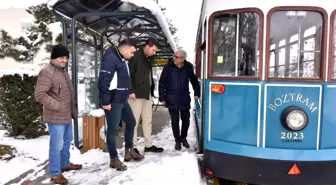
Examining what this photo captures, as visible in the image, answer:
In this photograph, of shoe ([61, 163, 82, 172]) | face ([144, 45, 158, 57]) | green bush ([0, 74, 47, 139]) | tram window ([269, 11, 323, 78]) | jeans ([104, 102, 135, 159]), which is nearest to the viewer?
tram window ([269, 11, 323, 78])

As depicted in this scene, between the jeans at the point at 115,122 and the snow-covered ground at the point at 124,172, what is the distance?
31 centimetres

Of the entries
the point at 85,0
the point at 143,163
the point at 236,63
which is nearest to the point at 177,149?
the point at 143,163

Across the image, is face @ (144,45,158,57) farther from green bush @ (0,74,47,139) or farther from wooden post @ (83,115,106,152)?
green bush @ (0,74,47,139)

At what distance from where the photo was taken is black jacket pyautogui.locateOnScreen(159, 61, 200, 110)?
507 cm

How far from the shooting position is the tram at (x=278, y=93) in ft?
11.6

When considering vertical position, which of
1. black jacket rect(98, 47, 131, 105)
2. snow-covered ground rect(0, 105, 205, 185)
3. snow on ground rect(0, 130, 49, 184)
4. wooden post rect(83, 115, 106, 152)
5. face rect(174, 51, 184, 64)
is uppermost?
face rect(174, 51, 184, 64)

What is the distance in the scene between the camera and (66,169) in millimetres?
4152

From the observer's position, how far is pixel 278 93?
3.61 m

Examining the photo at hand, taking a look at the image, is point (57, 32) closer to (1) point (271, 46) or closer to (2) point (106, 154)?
(2) point (106, 154)

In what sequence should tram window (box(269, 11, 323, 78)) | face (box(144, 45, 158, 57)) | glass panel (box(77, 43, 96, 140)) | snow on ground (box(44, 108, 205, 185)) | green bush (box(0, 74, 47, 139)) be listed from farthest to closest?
green bush (box(0, 74, 47, 139)), glass panel (box(77, 43, 96, 140)), face (box(144, 45, 158, 57)), snow on ground (box(44, 108, 205, 185)), tram window (box(269, 11, 323, 78))

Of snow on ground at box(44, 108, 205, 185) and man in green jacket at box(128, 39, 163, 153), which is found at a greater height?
man in green jacket at box(128, 39, 163, 153)

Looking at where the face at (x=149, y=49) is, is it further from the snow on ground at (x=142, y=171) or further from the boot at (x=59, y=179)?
the boot at (x=59, y=179)

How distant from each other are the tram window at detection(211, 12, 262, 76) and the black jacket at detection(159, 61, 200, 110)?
3.91 feet

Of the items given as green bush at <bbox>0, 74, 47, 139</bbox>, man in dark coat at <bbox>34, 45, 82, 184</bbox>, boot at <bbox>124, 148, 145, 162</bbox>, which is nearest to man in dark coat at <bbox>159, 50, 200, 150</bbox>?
boot at <bbox>124, 148, 145, 162</bbox>
